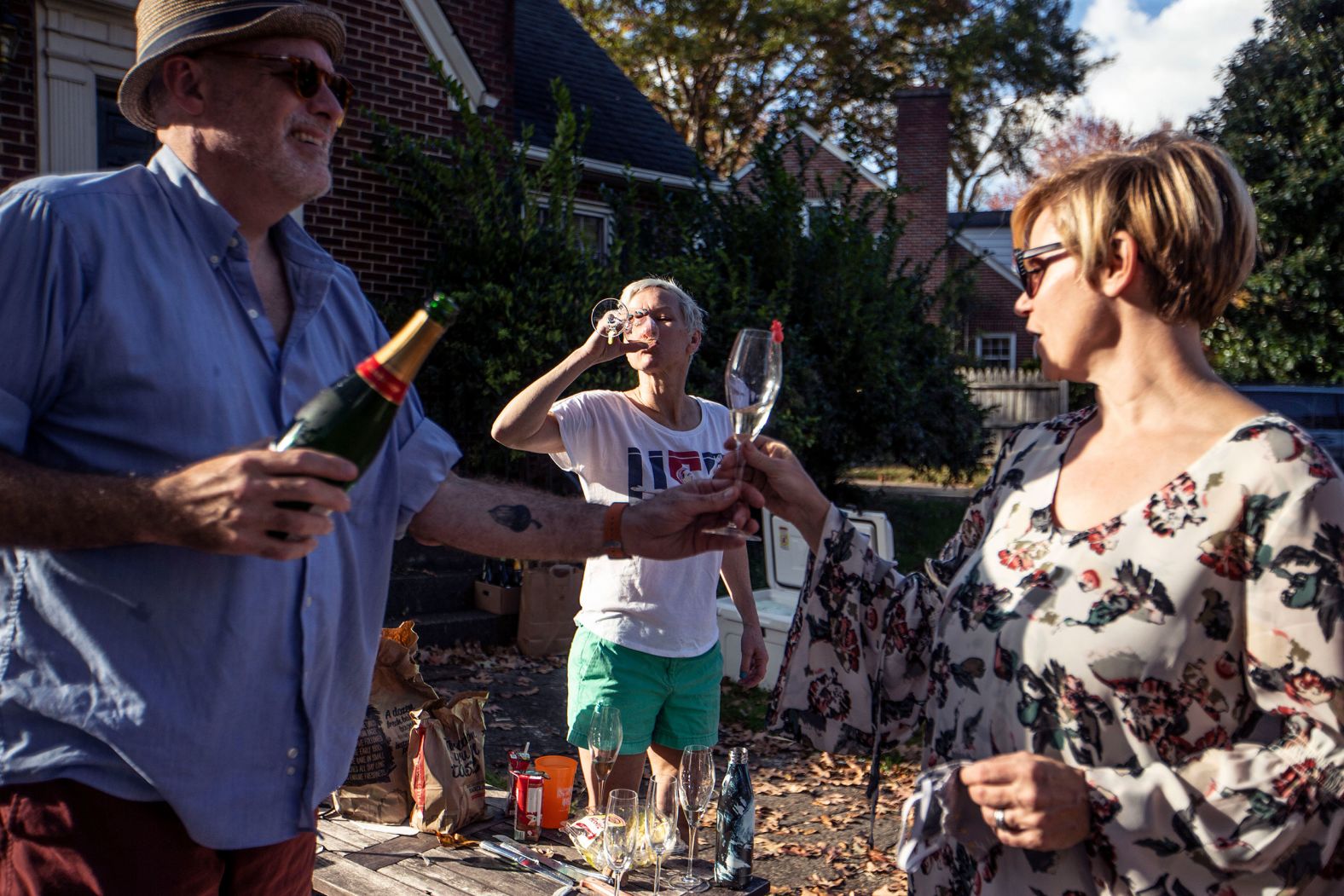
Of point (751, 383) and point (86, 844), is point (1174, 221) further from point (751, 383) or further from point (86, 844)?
point (86, 844)

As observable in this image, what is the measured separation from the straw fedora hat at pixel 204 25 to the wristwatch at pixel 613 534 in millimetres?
1234

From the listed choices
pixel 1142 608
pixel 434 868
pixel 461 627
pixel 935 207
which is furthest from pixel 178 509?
pixel 935 207

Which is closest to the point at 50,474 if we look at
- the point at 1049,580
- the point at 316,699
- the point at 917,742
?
the point at 316,699

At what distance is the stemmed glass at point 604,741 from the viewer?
11.4 ft

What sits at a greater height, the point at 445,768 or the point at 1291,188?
the point at 1291,188

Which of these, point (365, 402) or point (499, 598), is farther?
point (499, 598)

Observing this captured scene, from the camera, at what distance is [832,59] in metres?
30.7

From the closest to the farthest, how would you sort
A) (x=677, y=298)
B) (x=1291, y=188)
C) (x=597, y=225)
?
(x=677, y=298), (x=597, y=225), (x=1291, y=188)

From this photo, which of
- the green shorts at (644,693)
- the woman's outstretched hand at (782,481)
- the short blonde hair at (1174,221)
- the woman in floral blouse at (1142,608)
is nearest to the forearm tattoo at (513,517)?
the woman's outstretched hand at (782,481)

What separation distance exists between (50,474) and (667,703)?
2614 millimetres

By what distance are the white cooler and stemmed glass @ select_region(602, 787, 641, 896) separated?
3917 millimetres

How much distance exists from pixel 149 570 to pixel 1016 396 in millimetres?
26186

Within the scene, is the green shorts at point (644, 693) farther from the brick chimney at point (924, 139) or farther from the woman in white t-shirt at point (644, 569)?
the brick chimney at point (924, 139)

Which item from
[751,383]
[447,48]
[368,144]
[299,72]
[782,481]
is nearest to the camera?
[299,72]
